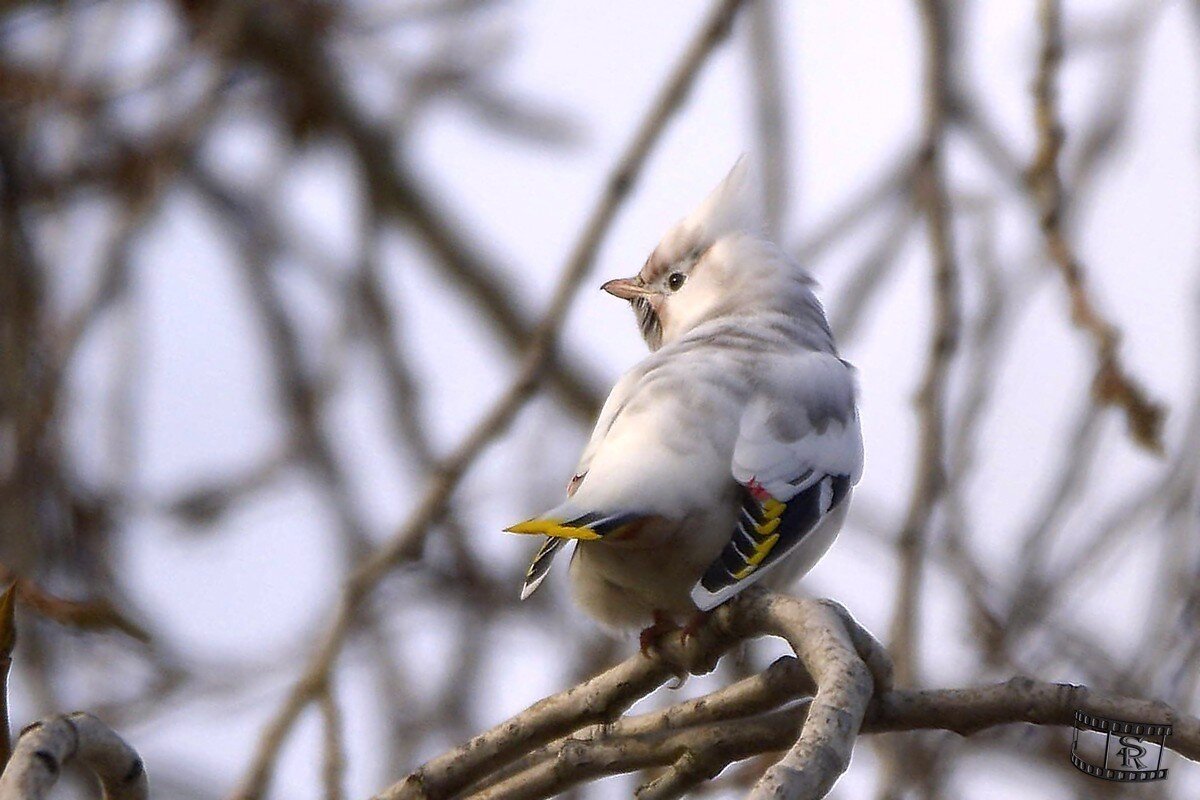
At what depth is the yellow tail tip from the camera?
2.75 metres

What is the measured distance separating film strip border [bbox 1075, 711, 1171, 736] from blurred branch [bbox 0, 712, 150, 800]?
116 centimetres

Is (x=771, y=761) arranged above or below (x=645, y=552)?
below

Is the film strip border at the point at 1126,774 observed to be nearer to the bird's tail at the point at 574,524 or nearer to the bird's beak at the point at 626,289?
the bird's tail at the point at 574,524

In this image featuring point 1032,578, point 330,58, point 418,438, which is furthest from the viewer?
point 330,58

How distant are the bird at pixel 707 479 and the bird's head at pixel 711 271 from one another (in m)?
0.28

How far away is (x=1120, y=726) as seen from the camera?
2.11 m

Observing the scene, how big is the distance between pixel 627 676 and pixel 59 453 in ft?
9.05

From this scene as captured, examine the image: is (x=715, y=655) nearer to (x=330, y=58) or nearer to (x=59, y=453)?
(x=59, y=453)

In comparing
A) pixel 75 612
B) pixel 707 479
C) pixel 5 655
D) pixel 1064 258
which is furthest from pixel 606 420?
pixel 5 655

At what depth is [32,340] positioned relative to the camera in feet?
15.9

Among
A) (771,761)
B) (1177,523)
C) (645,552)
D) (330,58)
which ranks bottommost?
(771,761)

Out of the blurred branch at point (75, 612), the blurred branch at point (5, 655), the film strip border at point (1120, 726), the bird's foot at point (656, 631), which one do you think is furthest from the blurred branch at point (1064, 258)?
the blurred branch at point (5, 655)

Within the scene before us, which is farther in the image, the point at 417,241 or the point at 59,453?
the point at 417,241

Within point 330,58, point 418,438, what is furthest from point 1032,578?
point 330,58
